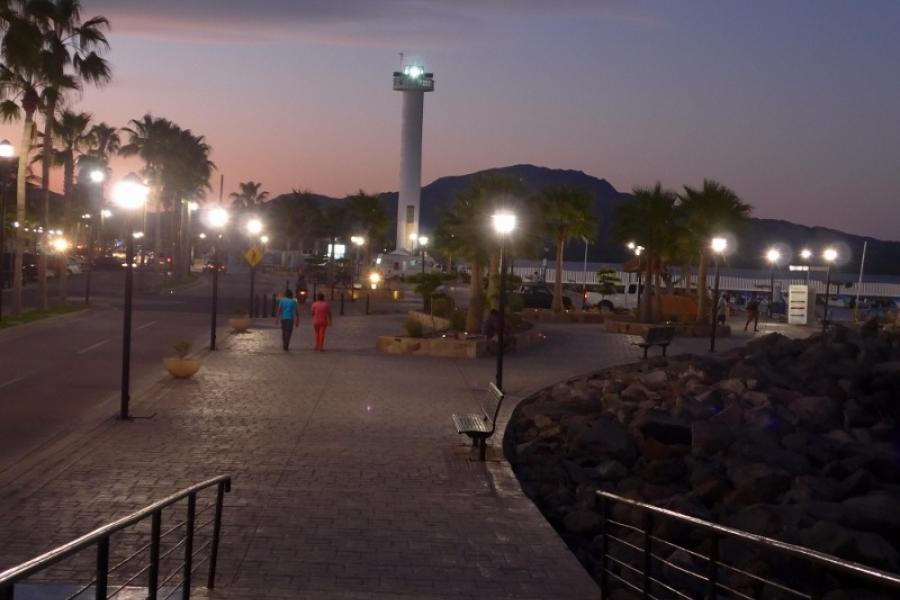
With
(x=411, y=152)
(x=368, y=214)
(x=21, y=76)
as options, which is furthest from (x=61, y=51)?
(x=411, y=152)

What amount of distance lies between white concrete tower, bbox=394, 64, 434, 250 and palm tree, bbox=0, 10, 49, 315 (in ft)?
196

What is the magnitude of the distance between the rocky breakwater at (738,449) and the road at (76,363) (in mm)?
6359

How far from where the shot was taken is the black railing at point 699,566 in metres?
5.20

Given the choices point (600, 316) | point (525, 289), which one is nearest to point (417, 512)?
point (600, 316)

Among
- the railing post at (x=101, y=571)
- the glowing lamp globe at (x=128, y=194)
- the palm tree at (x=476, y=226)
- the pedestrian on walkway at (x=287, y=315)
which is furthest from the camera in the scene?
the palm tree at (x=476, y=226)

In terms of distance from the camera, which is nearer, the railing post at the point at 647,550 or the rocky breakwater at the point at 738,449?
the railing post at the point at 647,550

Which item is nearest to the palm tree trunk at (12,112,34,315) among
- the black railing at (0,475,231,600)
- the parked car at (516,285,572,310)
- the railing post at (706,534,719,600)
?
the parked car at (516,285,572,310)

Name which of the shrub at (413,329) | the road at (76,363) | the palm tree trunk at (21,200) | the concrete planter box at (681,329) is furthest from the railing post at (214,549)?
the concrete planter box at (681,329)

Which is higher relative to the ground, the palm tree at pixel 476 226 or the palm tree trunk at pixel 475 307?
the palm tree at pixel 476 226

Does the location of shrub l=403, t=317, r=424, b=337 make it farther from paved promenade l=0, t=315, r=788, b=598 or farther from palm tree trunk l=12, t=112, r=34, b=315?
palm tree trunk l=12, t=112, r=34, b=315

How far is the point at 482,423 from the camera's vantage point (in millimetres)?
14070

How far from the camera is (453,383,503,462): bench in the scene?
13.5 m

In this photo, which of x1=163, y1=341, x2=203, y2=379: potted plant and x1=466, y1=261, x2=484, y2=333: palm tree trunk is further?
x1=466, y1=261, x2=484, y2=333: palm tree trunk

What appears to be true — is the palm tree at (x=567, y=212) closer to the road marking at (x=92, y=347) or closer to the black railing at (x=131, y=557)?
the road marking at (x=92, y=347)
